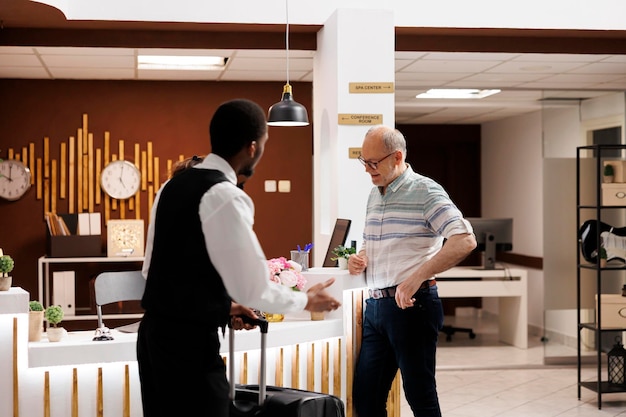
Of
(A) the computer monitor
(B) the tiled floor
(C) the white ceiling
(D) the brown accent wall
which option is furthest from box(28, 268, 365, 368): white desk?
(A) the computer monitor

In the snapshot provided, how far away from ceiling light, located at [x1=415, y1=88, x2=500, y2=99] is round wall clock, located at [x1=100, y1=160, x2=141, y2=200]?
3024mm

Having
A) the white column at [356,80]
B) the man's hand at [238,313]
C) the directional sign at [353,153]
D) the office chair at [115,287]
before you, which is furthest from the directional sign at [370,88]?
the man's hand at [238,313]

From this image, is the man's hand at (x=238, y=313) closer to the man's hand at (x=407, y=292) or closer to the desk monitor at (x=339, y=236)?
the man's hand at (x=407, y=292)

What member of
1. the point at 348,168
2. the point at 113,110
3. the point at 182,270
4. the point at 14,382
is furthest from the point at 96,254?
the point at 182,270

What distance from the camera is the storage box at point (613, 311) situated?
677 centimetres

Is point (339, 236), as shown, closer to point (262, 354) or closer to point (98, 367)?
point (98, 367)

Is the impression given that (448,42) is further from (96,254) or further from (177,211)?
(177,211)

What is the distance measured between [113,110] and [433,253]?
17.7 ft

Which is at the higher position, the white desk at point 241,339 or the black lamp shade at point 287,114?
the black lamp shade at point 287,114

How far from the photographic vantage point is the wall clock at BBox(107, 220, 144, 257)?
8.41 metres

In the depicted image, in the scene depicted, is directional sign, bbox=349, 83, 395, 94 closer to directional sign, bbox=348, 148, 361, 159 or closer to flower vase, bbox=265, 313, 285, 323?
directional sign, bbox=348, 148, 361, 159

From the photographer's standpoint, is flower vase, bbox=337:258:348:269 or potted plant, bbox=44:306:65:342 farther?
flower vase, bbox=337:258:348:269

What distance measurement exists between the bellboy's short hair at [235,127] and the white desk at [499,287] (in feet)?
23.5

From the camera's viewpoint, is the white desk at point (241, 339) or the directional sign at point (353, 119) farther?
the directional sign at point (353, 119)
